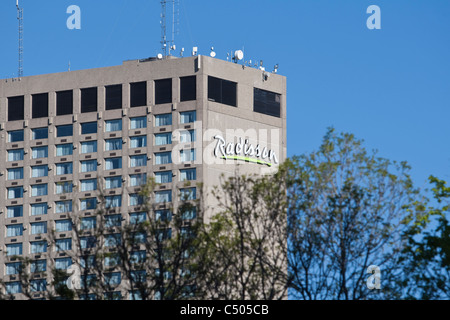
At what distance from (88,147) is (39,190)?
32.3ft

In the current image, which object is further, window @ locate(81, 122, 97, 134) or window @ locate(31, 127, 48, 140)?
window @ locate(31, 127, 48, 140)

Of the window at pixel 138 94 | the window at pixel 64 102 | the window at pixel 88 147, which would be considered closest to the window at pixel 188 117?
the window at pixel 138 94

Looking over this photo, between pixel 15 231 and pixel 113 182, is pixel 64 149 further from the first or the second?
pixel 15 231

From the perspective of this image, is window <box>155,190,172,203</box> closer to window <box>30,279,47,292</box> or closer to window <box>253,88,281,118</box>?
window <box>253,88,281,118</box>

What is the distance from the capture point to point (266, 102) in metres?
190

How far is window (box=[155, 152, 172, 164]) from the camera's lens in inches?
7175

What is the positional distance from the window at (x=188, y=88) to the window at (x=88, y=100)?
1367 cm

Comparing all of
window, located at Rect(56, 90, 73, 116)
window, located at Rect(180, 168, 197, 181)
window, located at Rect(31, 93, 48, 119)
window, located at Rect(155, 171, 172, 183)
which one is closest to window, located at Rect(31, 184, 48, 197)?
window, located at Rect(31, 93, 48, 119)

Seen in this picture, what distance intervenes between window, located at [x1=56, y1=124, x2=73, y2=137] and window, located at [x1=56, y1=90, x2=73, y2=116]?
78.8 inches

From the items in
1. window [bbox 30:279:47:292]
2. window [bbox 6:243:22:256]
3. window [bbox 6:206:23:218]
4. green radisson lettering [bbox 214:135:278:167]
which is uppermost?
green radisson lettering [bbox 214:135:278:167]

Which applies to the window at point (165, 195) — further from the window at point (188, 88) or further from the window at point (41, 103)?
the window at point (41, 103)

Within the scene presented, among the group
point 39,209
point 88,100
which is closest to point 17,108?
point 88,100
